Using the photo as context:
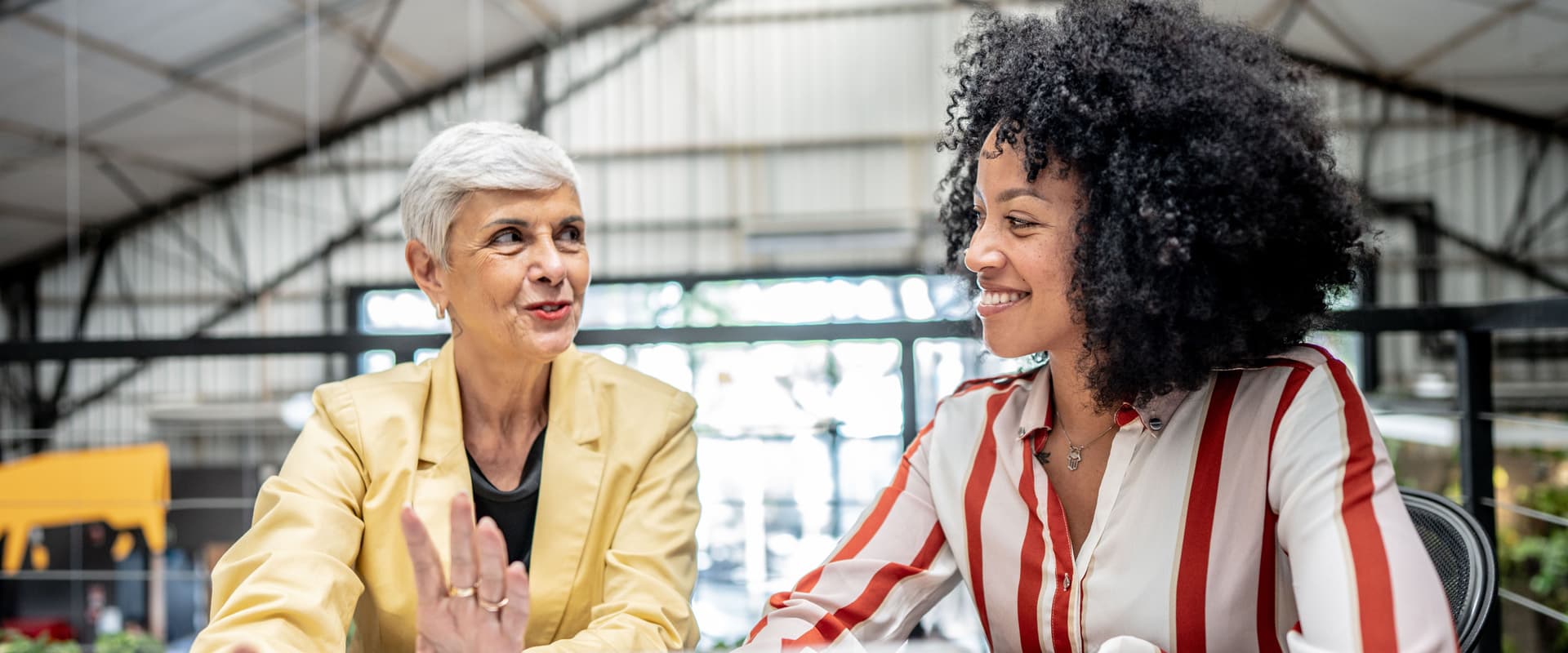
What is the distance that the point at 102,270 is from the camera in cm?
1111

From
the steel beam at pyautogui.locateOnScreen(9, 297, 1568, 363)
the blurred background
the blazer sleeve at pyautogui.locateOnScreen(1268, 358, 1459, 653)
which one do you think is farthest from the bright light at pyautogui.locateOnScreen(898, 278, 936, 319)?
the blazer sleeve at pyautogui.locateOnScreen(1268, 358, 1459, 653)

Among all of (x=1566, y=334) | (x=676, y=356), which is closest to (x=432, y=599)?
(x=676, y=356)

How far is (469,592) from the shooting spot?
796 millimetres

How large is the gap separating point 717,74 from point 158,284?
6.79 metres

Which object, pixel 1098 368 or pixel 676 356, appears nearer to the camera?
pixel 1098 368

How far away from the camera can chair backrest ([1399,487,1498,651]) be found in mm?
909

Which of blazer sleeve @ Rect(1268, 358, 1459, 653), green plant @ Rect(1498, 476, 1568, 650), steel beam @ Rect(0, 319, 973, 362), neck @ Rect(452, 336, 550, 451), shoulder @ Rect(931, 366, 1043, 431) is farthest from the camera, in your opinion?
green plant @ Rect(1498, 476, 1568, 650)

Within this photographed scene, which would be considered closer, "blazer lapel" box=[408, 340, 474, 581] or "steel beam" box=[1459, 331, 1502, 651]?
"blazer lapel" box=[408, 340, 474, 581]

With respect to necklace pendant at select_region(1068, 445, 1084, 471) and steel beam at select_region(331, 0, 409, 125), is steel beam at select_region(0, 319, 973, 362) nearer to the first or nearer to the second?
necklace pendant at select_region(1068, 445, 1084, 471)

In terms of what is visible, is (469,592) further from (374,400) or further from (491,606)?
(374,400)

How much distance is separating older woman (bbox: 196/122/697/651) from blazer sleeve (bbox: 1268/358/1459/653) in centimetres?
61

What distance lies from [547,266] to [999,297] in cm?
50

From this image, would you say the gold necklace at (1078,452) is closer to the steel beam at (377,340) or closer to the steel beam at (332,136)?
the steel beam at (377,340)

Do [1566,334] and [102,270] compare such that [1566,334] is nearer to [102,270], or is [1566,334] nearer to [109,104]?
[109,104]
